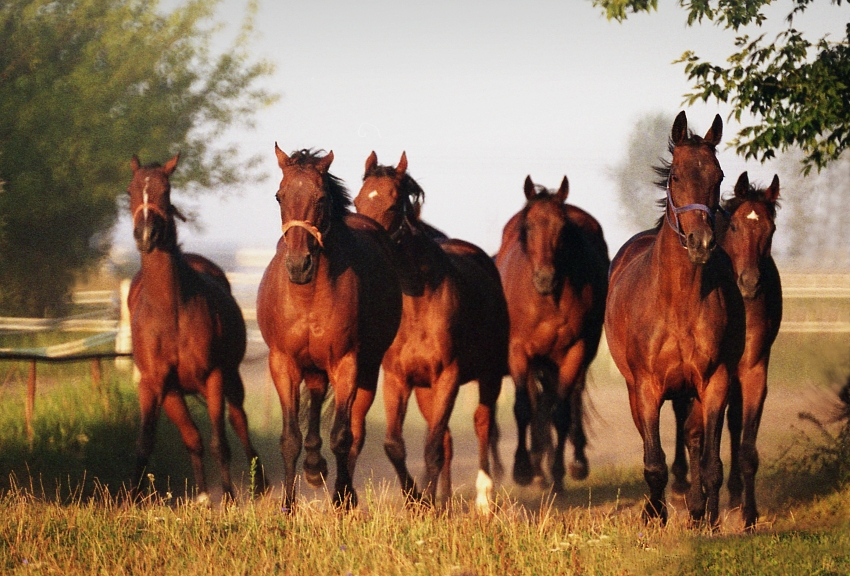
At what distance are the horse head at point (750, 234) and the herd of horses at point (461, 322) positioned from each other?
0.02 m

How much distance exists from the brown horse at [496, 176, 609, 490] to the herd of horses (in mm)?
20

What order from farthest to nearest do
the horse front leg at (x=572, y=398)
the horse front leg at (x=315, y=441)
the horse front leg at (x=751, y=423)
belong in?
the horse front leg at (x=572, y=398) < the horse front leg at (x=751, y=423) < the horse front leg at (x=315, y=441)

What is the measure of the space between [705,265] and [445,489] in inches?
113

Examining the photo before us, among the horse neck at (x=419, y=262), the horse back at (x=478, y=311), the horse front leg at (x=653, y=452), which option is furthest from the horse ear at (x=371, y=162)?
the horse front leg at (x=653, y=452)

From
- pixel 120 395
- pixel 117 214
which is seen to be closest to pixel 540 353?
pixel 120 395

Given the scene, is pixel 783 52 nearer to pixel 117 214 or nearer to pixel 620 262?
pixel 620 262

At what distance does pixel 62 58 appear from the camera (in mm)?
21750

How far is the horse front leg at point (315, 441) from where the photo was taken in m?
7.84

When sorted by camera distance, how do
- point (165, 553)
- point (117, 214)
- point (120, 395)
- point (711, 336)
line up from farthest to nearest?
point (117, 214), point (120, 395), point (711, 336), point (165, 553)

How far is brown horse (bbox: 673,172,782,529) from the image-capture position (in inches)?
345

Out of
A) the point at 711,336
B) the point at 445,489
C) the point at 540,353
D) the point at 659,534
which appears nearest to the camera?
the point at 659,534

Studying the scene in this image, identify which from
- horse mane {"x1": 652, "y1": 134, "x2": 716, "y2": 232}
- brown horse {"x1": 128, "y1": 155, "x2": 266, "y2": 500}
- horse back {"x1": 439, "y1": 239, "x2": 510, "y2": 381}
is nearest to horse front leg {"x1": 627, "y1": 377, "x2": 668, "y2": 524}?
horse mane {"x1": 652, "y1": 134, "x2": 716, "y2": 232}

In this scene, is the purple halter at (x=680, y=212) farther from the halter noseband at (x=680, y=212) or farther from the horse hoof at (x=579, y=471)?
the horse hoof at (x=579, y=471)

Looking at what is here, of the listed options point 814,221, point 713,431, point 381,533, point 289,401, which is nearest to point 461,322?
point 289,401
